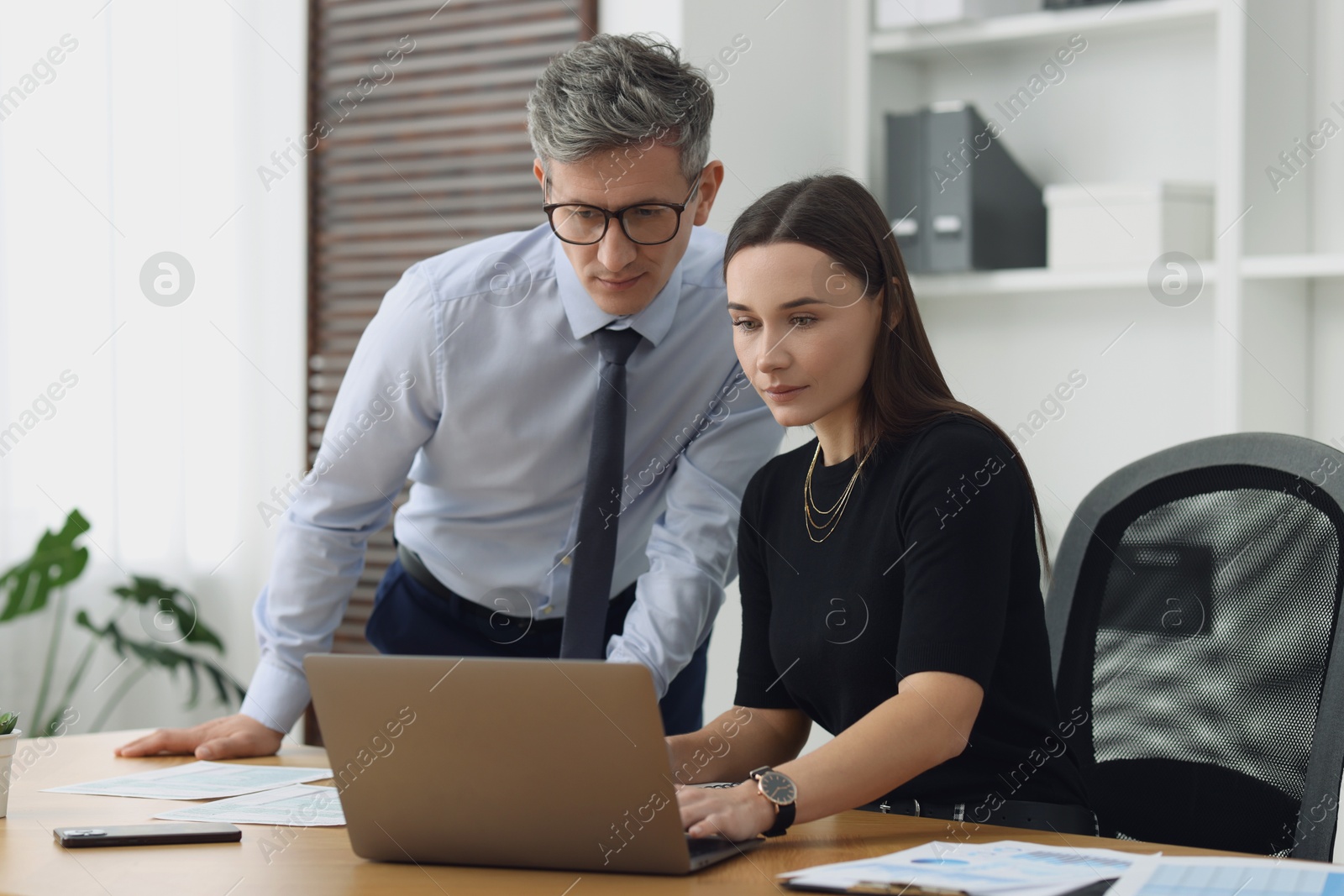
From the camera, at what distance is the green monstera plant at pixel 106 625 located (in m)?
2.89

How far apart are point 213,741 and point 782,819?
0.83 m

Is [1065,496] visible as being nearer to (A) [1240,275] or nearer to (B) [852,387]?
(A) [1240,275]

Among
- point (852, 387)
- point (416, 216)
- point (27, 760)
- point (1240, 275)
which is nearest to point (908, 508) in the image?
point (852, 387)

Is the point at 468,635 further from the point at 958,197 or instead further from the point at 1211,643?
the point at 958,197

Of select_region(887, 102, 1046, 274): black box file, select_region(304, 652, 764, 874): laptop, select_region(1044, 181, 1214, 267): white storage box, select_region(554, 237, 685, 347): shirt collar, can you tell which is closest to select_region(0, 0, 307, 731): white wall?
select_region(887, 102, 1046, 274): black box file

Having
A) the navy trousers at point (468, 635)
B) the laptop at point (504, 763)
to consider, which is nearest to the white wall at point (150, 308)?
the navy trousers at point (468, 635)

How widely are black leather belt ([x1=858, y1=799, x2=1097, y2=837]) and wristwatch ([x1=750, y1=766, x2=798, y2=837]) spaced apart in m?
0.22

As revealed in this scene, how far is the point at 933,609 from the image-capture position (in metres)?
1.28

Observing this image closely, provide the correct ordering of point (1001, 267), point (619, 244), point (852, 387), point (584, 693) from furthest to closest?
point (1001, 267) → point (619, 244) → point (852, 387) → point (584, 693)

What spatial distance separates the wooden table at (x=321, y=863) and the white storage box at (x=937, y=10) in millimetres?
2135

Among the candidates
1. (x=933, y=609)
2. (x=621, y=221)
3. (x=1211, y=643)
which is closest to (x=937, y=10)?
(x=621, y=221)

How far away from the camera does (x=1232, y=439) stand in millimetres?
1491

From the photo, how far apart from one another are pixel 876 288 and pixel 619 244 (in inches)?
12.4

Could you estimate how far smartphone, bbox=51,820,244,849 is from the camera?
1200 mm
